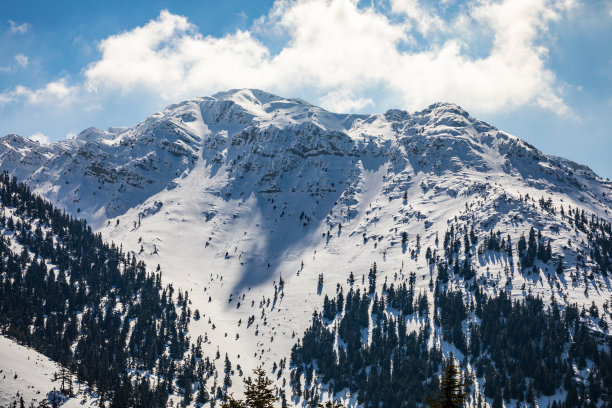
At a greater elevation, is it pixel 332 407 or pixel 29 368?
pixel 29 368

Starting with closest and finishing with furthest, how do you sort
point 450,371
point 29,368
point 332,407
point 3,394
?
point 450,371
point 332,407
point 3,394
point 29,368

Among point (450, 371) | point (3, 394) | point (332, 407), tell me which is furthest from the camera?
point (3, 394)

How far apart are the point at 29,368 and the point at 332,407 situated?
19263 cm

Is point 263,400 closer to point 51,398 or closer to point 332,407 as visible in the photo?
point 332,407

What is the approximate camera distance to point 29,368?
193 metres

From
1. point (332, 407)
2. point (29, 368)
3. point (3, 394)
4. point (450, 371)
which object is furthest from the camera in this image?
point (29, 368)

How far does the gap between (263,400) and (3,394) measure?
550ft

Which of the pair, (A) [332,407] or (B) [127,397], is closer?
(A) [332,407]

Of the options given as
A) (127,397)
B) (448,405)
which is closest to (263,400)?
(448,405)

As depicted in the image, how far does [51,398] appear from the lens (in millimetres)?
179375

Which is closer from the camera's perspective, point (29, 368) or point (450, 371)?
point (450, 371)

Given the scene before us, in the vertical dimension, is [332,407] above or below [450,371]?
below

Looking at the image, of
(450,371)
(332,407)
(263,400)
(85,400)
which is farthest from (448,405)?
(85,400)

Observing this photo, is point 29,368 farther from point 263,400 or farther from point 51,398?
point 263,400
